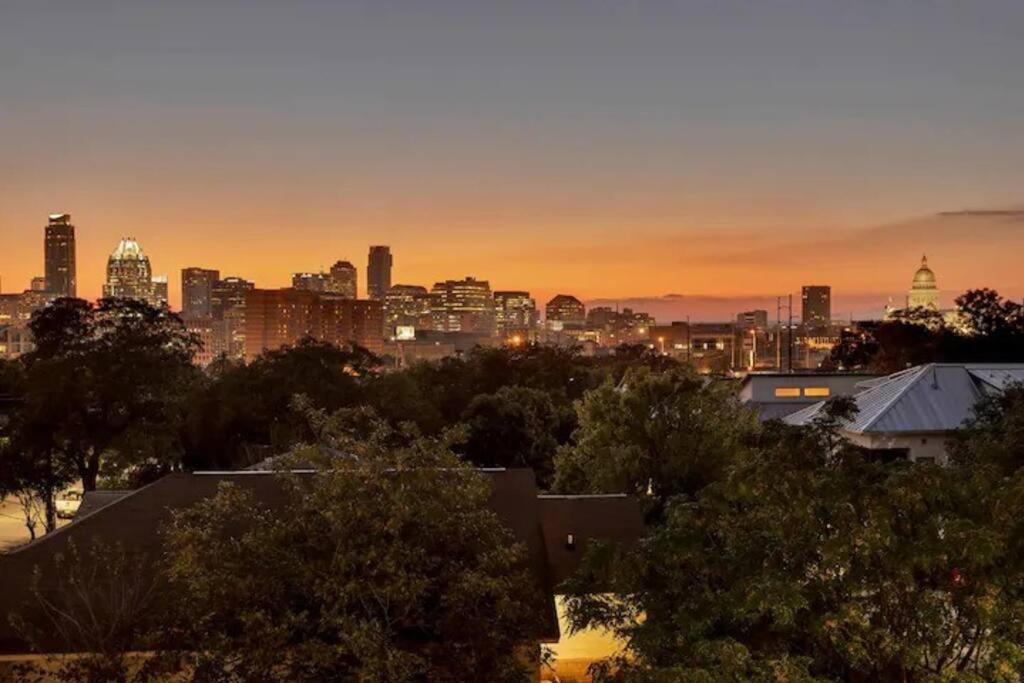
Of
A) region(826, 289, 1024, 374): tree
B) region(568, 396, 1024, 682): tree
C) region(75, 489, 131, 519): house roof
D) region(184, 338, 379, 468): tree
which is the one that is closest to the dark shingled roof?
region(568, 396, 1024, 682): tree

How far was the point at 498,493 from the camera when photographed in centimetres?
1692

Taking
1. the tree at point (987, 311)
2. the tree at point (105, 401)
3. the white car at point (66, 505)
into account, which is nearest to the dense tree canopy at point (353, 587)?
the tree at point (105, 401)

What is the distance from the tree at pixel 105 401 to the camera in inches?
1362

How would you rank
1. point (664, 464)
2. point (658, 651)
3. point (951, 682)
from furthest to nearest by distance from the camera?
point (664, 464) < point (658, 651) < point (951, 682)

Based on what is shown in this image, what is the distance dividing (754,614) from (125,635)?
7.42m

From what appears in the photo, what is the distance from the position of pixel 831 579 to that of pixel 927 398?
26837 millimetres

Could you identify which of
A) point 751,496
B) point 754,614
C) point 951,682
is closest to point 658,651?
point 754,614

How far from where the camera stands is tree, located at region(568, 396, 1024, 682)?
977 centimetres

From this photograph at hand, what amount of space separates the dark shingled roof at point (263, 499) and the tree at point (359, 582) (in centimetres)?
320

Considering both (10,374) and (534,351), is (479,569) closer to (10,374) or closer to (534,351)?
(10,374)

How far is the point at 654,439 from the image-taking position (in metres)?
27.9

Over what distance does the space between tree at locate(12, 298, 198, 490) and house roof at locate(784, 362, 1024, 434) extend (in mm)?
21796

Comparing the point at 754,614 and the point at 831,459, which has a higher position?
the point at 831,459

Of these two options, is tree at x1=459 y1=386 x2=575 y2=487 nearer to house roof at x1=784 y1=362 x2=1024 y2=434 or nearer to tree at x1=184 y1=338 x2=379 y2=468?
tree at x1=184 y1=338 x2=379 y2=468
